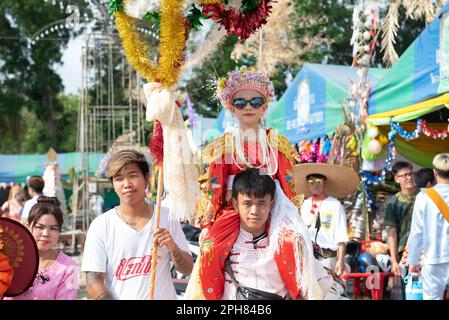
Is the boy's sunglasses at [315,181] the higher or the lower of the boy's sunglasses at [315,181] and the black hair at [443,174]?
the higher

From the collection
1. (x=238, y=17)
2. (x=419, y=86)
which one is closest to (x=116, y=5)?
(x=238, y=17)

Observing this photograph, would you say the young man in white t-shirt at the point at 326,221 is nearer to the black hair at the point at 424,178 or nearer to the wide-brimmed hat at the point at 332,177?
the wide-brimmed hat at the point at 332,177

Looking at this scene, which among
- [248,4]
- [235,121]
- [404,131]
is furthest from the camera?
[404,131]

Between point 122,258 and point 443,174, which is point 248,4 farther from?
point 443,174

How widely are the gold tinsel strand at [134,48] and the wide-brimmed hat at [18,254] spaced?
3.67ft

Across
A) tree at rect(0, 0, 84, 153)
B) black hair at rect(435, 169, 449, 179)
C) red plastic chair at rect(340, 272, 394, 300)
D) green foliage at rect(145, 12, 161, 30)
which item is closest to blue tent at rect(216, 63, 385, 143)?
red plastic chair at rect(340, 272, 394, 300)

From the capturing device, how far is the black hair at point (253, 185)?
350cm

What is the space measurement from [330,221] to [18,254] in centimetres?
392

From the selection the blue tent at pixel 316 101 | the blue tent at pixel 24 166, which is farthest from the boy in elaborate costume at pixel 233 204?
the blue tent at pixel 24 166

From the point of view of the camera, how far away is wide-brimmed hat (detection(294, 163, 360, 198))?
6.33 metres

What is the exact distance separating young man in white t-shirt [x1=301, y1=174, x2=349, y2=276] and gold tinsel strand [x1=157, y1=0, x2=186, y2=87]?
345 centimetres

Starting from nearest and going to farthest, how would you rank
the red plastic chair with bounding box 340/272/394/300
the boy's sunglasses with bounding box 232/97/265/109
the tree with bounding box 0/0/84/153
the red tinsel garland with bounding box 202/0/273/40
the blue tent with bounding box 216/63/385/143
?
the red tinsel garland with bounding box 202/0/273/40 < the boy's sunglasses with bounding box 232/97/265/109 < the red plastic chair with bounding box 340/272/394/300 < the blue tent with bounding box 216/63/385/143 < the tree with bounding box 0/0/84/153

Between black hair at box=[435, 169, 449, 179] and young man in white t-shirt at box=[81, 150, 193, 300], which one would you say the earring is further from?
black hair at box=[435, 169, 449, 179]

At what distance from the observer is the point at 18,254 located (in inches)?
142
